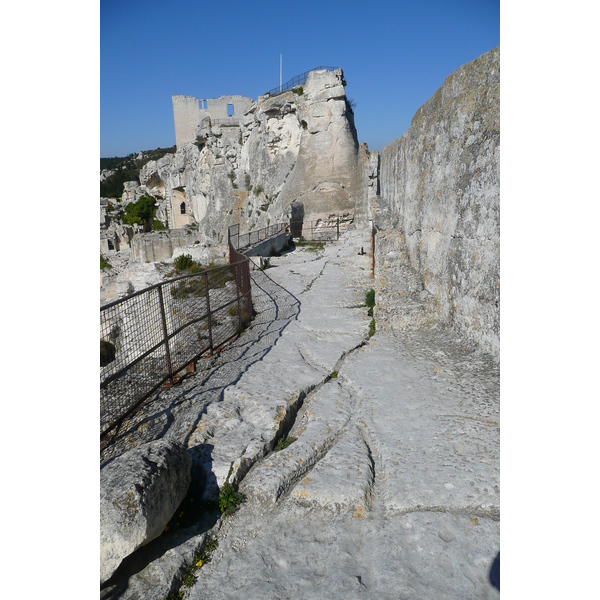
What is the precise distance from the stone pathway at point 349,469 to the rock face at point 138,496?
163 millimetres

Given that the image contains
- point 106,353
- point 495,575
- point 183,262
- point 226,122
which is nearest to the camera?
point 495,575

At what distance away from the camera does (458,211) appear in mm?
3166

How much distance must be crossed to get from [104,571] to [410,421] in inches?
69.9

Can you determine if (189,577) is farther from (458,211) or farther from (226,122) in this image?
(226,122)

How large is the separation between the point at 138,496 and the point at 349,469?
107 cm

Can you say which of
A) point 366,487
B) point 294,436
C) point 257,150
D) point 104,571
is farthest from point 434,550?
point 257,150

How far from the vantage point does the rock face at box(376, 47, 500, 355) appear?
2.65 meters

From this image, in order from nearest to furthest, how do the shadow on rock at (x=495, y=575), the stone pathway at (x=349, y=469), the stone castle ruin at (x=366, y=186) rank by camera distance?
the shadow on rock at (x=495, y=575) < the stone pathway at (x=349, y=469) < the stone castle ruin at (x=366, y=186)

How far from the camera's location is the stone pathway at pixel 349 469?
1.60 meters

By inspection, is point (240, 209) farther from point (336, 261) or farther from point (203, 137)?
point (336, 261)

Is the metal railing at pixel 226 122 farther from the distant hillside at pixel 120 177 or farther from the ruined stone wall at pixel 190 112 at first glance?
the distant hillside at pixel 120 177

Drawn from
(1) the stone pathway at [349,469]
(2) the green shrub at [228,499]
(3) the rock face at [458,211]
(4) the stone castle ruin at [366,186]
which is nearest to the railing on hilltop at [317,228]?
(4) the stone castle ruin at [366,186]

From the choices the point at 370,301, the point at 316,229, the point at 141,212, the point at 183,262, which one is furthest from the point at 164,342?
the point at 141,212

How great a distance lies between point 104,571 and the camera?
1545 mm
